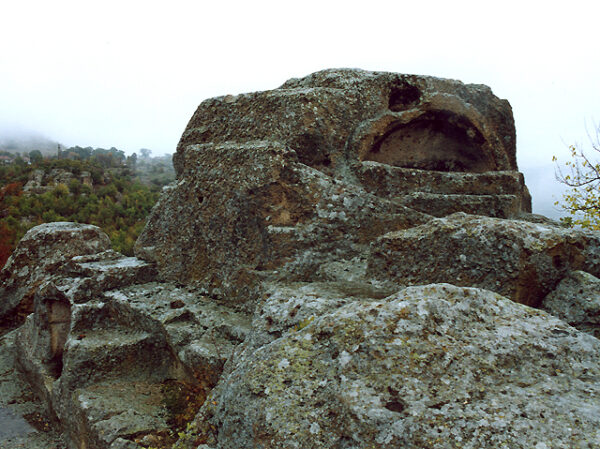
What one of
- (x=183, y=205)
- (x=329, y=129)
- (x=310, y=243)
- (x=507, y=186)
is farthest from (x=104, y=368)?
(x=507, y=186)

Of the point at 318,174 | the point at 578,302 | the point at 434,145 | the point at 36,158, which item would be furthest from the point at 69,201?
the point at 578,302

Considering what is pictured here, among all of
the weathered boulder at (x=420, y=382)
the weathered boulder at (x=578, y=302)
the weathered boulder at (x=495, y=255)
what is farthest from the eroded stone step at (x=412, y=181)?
the weathered boulder at (x=420, y=382)

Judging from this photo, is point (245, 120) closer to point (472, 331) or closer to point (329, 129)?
point (329, 129)

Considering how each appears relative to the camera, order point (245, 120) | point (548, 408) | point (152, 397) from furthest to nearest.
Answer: point (245, 120), point (152, 397), point (548, 408)

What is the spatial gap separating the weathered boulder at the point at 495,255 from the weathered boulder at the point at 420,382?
0.73 meters

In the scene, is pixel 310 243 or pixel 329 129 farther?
pixel 329 129

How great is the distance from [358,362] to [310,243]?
2561mm

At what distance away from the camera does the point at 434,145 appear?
22.9 ft

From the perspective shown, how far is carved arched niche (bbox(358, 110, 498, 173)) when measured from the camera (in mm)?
6711

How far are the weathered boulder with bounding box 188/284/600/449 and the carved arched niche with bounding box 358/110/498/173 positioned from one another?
378 centimetres

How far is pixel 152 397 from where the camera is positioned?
16.7ft

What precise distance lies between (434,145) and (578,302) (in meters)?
3.73

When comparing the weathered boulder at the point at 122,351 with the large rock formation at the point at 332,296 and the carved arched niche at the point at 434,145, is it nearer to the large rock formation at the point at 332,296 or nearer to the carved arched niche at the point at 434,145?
the large rock formation at the point at 332,296

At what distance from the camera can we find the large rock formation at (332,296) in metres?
2.67
